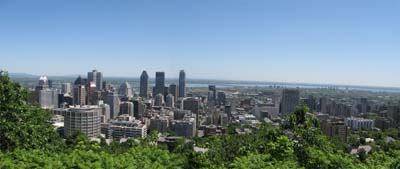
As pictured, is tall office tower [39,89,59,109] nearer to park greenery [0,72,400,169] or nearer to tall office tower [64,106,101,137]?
tall office tower [64,106,101,137]

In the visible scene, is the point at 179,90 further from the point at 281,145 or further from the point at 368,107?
the point at 281,145

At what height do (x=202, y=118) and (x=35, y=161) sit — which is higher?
(x=35, y=161)

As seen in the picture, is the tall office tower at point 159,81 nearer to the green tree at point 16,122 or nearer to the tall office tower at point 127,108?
the tall office tower at point 127,108

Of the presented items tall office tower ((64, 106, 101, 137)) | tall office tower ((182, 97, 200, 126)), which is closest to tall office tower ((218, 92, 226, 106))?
tall office tower ((182, 97, 200, 126))

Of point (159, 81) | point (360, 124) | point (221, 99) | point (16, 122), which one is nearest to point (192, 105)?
point (221, 99)

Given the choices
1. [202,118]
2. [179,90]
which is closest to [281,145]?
[202,118]

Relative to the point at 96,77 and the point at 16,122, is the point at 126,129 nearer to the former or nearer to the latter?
the point at 16,122
